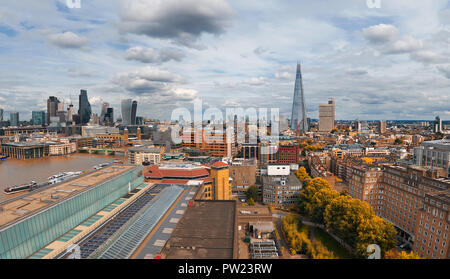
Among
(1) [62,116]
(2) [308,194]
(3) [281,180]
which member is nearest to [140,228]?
(2) [308,194]

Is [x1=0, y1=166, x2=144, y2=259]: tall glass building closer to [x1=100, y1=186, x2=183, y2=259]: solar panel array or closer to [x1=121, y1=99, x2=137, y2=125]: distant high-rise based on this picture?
[x1=100, y1=186, x2=183, y2=259]: solar panel array

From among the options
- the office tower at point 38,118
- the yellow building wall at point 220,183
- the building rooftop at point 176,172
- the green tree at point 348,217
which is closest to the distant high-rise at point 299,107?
the yellow building wall at point 220,183

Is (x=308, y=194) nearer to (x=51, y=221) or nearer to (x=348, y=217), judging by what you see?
(x=348, y=217)

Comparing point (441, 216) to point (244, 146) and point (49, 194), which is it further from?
point (244, 146)

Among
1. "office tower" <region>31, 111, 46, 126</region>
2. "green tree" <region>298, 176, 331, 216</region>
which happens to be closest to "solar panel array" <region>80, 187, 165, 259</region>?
"green tree" <region>298, 176, 331, 216</region>

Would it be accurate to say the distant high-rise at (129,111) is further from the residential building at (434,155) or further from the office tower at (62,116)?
the residential building at (434,155)
